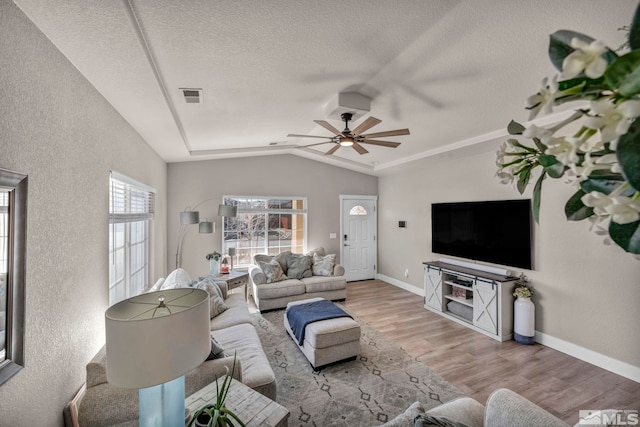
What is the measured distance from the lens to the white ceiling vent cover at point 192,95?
2.46 m

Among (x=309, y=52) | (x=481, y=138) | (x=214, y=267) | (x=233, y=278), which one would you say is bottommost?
(x=233, y=278)

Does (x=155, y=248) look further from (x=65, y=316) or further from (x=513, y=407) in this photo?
(x=513, y=407)

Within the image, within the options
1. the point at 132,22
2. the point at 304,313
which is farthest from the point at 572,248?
the point at 132,22

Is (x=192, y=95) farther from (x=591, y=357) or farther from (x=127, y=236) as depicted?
(x=591, y=357)

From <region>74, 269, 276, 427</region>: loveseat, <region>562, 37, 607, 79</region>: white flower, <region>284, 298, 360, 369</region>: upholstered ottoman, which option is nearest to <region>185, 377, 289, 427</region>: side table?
<region>74, 269, 276, 427</region>: loveseat

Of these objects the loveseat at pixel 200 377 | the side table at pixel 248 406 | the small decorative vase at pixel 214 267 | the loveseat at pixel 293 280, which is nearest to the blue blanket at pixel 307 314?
the loveseat at pixel 200 377

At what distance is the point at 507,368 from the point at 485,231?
184 centimetres

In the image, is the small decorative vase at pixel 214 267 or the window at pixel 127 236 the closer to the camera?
the window at pixel 127 236

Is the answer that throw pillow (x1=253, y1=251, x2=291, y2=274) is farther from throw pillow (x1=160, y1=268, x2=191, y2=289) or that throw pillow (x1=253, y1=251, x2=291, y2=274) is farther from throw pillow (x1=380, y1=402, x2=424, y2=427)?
throw pillow (x1=380, y1=402, x2=424, y2=427)

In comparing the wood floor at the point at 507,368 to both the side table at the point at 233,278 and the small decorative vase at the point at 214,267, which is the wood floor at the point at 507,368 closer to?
the side table at the point at 233,278

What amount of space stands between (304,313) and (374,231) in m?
3.88

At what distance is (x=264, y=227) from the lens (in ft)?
19.6

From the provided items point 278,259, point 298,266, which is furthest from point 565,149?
point 278,259

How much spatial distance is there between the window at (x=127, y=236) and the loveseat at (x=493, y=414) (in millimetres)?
2649
